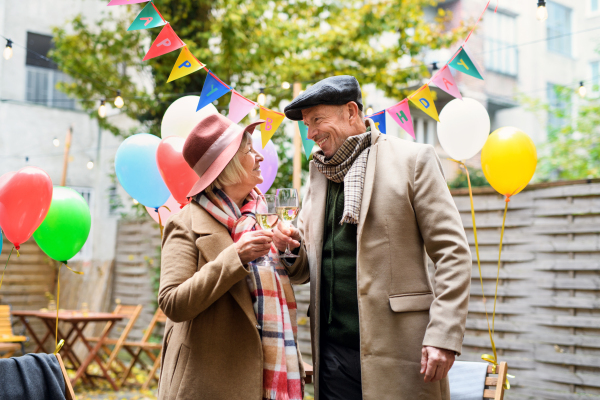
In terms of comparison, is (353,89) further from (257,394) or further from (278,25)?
(278,25)

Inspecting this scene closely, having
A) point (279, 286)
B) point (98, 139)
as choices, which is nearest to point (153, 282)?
point (98, 139)

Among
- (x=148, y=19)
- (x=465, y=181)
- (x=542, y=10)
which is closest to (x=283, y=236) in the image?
(x=148, y=19)

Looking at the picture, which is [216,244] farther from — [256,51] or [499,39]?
[499,39]

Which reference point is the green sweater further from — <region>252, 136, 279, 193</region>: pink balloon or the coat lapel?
<region>252, 136, 279, 193</region>: pink balloon

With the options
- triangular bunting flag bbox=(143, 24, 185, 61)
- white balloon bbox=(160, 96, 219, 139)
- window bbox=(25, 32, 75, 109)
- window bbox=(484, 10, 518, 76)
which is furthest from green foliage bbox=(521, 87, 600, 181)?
window bbox=(25, 32, 75, 109)

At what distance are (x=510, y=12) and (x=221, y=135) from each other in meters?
12.7

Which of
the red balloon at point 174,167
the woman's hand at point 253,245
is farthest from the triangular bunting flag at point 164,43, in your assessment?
the woman's hand at point 253,245

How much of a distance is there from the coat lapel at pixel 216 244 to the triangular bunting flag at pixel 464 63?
1692 millimetres

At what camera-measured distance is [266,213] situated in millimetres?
1791

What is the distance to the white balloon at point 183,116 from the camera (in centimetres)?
318

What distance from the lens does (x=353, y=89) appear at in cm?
204

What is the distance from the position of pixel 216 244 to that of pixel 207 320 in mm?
263

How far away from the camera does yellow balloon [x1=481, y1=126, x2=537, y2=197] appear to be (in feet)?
10.0

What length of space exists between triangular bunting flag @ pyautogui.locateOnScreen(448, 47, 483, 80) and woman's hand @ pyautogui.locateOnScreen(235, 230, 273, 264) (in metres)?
1.70
